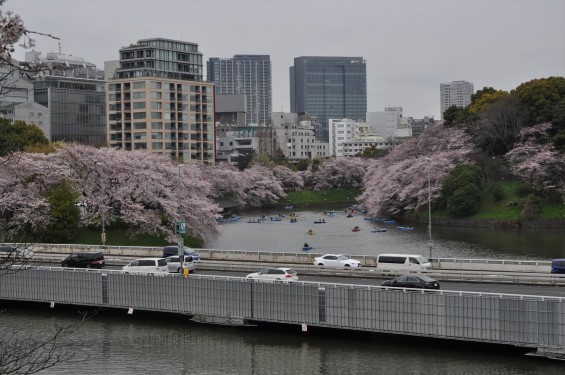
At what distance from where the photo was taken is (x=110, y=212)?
7131 cm

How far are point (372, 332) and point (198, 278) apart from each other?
9.12 metres

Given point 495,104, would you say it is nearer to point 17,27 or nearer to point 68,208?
point 68,208

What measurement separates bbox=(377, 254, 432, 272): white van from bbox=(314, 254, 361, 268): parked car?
1.60 m

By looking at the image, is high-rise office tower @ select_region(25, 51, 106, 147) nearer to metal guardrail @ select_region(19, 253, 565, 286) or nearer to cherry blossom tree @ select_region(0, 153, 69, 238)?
cherry blossom tree @ select_region(0, 153, 69, 238)

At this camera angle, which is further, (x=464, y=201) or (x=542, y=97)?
(x=542, y=97)

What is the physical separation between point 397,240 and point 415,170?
2615cm

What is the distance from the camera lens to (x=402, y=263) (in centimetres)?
4847

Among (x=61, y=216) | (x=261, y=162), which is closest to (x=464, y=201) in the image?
(x=61, y=216)

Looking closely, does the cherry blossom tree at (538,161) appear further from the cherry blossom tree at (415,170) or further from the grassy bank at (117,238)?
the grassy bank at (117,238)

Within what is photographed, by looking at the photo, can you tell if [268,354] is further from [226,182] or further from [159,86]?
[159,86]

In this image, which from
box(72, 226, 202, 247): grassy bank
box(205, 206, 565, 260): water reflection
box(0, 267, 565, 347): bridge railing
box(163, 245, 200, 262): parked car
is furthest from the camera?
Result: box(205, 206, 565, 260): water reflection

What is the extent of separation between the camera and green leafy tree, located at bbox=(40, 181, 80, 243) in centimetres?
6681

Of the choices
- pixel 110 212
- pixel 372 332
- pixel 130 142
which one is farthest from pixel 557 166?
pixel 130 142

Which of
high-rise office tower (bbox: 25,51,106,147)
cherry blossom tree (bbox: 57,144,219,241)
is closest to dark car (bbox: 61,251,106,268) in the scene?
cherry blossom tree (bbox: 57,144,219,241)
